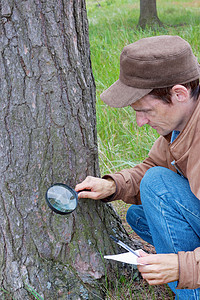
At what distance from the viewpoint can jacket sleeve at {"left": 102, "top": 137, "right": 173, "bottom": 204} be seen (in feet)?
6.77

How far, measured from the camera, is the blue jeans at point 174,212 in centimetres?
178

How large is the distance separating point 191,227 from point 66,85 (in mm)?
922

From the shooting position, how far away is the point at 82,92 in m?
1.87

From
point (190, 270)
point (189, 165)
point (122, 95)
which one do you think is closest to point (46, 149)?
point (122, 95)

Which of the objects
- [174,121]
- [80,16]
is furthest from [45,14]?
[174,121]

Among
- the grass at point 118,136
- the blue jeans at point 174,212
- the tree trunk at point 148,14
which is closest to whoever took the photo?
the blue jeans at point 174,212

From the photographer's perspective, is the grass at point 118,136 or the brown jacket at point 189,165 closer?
the brown jacket at point 189,165

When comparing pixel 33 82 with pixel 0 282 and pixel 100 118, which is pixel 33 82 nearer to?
pixel 0 282

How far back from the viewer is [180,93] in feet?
5.46

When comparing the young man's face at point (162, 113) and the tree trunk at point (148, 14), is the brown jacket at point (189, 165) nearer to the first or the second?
the young man's face at point (162, 113)

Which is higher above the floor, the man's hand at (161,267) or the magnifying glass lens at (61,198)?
the magnifying glass lens at (61,198)

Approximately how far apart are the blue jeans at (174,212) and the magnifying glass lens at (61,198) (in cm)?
37

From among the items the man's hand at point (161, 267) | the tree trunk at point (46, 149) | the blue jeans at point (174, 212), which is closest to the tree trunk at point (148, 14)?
the tree trunk at point (46, 149)

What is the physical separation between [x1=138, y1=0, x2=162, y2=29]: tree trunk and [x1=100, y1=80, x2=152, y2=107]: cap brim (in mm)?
7409
